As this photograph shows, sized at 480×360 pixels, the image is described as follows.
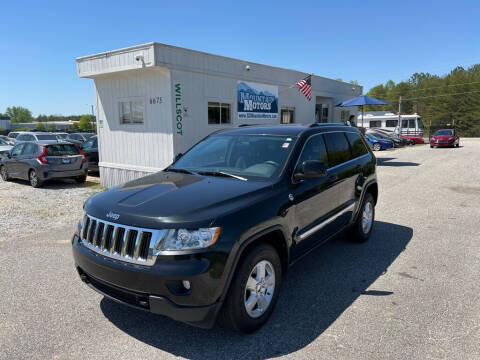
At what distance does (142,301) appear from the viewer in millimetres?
2734

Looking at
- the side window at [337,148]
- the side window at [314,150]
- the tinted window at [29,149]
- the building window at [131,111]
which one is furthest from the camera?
the tinted window at [29,149]

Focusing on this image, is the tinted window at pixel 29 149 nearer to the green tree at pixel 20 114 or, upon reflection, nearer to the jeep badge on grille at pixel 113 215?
the jeep badge on grille at pixel 113 215

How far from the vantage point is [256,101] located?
500 inches

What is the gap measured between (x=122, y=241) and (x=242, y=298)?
1066mm

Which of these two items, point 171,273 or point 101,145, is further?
point 101,145

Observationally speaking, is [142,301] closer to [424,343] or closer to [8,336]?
[8,336]

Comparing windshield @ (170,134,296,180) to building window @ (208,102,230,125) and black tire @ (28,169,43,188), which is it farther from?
black tire @ (28,169,43,188)

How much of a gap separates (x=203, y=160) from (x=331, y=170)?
1.58m

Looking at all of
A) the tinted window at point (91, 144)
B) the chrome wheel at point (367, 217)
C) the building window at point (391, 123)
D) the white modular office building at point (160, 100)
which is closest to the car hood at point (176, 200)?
the chrome wheel at point (367, 217)

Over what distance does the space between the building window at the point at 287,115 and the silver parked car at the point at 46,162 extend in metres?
7.87

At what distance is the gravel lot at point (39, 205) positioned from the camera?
6.85 meters

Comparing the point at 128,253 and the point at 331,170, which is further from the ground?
the point at 331,170

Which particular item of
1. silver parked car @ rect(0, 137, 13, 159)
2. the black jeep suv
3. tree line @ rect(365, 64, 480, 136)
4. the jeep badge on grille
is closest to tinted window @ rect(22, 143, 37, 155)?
silver parked car @ rect(0, 137, 13, 159)

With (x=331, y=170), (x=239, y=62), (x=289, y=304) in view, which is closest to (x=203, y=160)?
(x=331, y=170)
